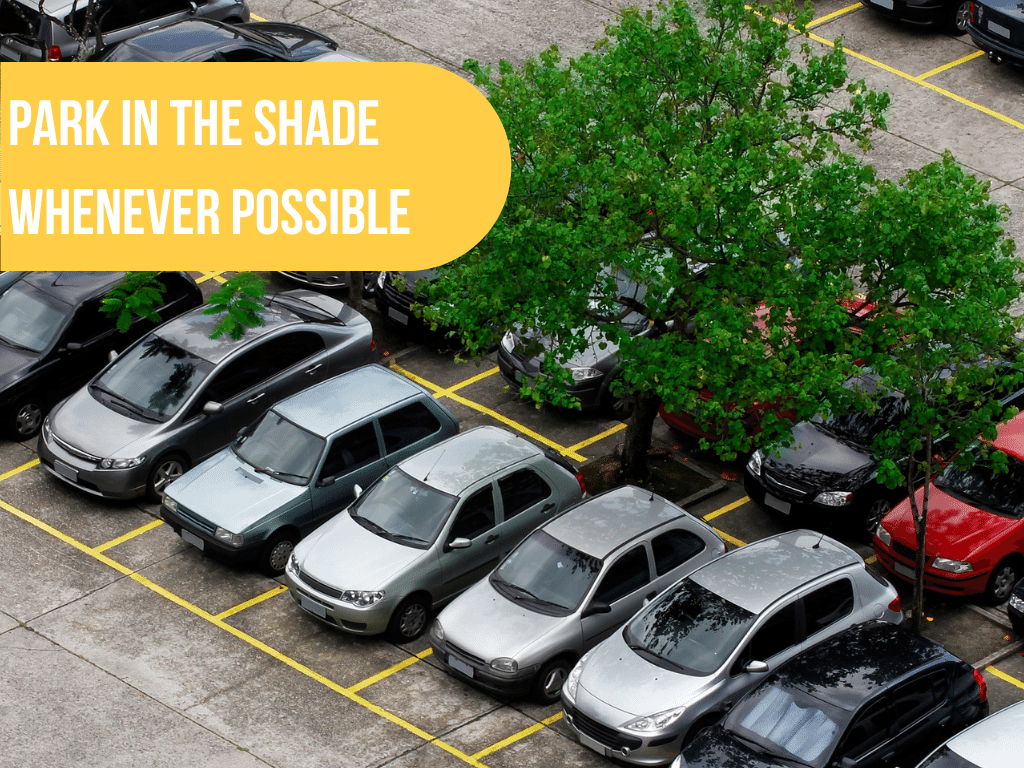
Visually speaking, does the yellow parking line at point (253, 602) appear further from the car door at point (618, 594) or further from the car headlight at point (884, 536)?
the car headlight at point (884, 536)

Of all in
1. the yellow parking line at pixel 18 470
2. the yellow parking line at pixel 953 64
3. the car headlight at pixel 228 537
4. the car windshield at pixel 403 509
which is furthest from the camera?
the yellow parking line at pixel 953 64

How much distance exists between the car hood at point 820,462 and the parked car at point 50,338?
8.39 meters

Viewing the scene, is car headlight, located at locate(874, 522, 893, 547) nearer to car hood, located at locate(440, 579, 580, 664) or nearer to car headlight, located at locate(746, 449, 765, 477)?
car headlight, located at locate(746, 449, 765, 477)

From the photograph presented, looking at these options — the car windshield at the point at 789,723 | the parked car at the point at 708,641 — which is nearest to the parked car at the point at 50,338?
the parked car at the point at 708,641

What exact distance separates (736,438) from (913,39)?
14786 millimetres

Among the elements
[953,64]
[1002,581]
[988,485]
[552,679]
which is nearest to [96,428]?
[552,679]

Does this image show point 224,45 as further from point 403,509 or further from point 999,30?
point 999,30

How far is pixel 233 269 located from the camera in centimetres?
2222

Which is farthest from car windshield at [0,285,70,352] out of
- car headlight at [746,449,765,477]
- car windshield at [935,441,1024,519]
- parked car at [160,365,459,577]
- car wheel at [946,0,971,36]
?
car wheel at [946,0,971,36]

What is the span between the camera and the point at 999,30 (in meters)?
26.1

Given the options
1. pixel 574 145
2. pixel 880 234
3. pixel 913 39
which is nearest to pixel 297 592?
pixel 574 145

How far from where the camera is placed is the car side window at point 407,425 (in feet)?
58.5

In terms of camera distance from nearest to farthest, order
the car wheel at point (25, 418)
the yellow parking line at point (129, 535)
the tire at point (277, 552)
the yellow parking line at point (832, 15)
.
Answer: the tire at point (277, 552)
the yellow parking line at point (129, 535)
the car wheel at point (25, 418)
the yellow parking line at point (832, 15)

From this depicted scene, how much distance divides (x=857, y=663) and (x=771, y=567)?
64.0 inches
